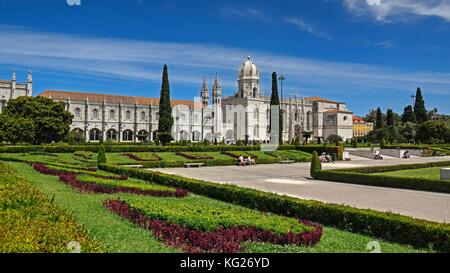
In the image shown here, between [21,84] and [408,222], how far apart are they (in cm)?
6898

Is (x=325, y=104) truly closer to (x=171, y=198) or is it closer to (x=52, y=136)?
(x=52, y=136)

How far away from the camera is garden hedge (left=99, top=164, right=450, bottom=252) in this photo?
251 inches

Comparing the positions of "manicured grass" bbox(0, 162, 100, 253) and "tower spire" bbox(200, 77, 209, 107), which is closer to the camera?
"manicured grass" bbox(0, 162, 100, 253)

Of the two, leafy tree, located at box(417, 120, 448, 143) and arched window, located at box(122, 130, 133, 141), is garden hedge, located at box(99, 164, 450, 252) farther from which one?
arched window, located at box(122, 130, 133, 141)

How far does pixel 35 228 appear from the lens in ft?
16.7

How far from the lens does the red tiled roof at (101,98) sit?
70162mm

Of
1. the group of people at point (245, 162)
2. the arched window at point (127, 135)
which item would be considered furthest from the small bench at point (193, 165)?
the arched window at point (127, 135)

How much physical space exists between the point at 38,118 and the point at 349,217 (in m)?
40.5

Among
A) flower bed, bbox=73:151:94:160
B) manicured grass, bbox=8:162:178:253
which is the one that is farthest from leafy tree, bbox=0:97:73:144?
manicured grass, bbox=8:162:178:253

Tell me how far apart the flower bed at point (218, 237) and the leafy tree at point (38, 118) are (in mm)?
36596

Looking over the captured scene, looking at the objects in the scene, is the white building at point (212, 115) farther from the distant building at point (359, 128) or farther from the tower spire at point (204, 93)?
the distant building at point (359, 128)

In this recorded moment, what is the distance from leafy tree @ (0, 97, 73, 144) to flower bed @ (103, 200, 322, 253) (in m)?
36.6

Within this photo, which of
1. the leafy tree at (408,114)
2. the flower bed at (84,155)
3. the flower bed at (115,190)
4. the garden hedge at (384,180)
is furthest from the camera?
the leafy tree at (408,114)

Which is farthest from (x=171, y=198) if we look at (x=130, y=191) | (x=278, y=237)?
(x=278, y=237)
